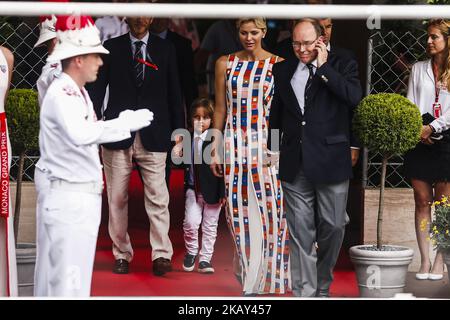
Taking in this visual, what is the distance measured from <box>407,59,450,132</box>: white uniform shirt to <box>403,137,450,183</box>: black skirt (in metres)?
0.11

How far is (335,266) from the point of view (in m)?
6.76

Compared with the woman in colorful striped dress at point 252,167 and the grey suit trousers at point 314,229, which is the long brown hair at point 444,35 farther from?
the woman in colorful striped dress at point 252,167

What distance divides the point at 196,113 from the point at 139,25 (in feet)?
2.04

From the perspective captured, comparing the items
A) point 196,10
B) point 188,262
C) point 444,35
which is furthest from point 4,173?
point 444,35

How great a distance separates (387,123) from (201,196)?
45.0 inches

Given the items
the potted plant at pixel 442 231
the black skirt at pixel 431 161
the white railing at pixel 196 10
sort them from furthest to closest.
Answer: the black skirt at pixel 431 161 < the potted plant at pixel 442 231 < the white railing at pixel 196 10

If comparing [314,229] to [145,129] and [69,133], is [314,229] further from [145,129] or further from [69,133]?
[69,133]

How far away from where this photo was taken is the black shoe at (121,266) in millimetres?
6493

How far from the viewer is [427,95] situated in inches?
271

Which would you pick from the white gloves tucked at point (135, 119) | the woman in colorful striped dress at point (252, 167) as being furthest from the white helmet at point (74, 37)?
the woman in colorful striped dress at point (252, 167)

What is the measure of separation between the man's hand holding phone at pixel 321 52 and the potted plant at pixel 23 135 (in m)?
1.46
